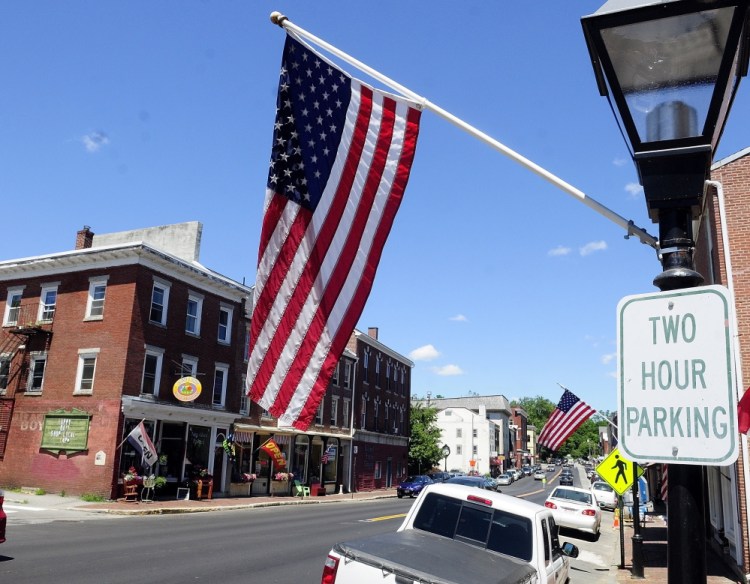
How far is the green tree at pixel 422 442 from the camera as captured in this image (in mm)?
67250

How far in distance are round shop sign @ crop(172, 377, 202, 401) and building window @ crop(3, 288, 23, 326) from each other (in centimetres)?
982

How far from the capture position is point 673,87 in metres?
3.04

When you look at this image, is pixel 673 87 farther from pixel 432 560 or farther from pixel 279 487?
pixel 279 487

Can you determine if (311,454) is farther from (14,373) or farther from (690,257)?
(690,257)

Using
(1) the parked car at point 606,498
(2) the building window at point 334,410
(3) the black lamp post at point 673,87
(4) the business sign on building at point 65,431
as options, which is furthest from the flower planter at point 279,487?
(3) the black lamp post at point 673,87

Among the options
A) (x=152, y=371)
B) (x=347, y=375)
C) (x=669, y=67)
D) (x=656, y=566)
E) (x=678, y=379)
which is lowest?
(x=656, y=566)

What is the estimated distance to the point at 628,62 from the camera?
309 centimetres

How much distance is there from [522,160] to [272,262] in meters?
3.30

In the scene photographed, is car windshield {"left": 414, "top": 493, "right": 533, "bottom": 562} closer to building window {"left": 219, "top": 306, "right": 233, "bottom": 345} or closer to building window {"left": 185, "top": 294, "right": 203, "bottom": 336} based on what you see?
building window {"left": 185, "top": 294, "right": 203, "bottom": 336}

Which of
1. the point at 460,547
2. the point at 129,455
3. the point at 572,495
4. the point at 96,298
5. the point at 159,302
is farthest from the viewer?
the point at 159,302

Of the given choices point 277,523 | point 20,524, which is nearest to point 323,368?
point 20,524

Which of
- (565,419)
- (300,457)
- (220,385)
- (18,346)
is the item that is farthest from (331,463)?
(565,419)

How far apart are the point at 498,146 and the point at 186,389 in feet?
93.3

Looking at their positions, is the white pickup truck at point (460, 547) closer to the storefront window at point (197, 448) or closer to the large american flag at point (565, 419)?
the large american flag at point (565, 419)
